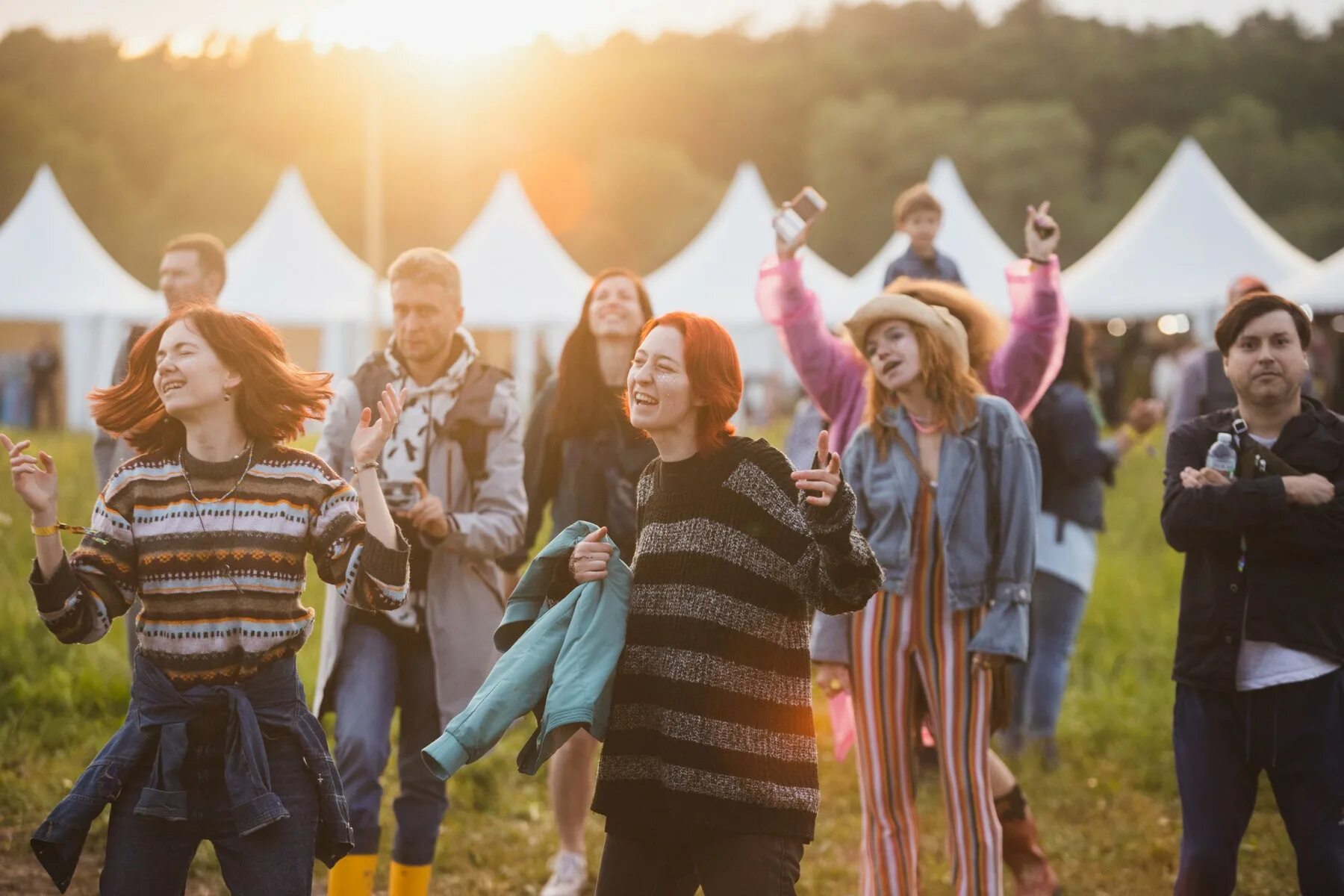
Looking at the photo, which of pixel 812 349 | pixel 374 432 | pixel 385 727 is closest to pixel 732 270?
pixel 812 349

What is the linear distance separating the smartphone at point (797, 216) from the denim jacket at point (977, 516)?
1045 millimetres

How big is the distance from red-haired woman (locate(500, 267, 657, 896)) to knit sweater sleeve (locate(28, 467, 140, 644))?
1970 millimetres

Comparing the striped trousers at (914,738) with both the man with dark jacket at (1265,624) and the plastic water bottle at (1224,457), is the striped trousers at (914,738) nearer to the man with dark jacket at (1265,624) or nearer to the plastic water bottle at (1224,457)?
the man with dark jacket at (1265,624)

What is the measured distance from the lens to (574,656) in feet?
10.1

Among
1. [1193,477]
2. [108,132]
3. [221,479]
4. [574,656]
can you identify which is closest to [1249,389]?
[1193,477]

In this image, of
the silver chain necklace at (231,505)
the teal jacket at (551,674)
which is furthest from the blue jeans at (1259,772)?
the silver chain necklace at (231,505)

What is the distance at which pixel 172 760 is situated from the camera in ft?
9.69

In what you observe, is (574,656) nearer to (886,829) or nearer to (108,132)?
(886,829)

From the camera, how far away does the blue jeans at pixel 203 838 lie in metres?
2.95

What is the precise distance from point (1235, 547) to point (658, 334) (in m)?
1.88

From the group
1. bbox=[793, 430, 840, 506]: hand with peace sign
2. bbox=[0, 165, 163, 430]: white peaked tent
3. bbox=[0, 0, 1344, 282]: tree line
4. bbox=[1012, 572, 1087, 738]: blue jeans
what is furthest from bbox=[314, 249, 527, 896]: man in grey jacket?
bbox=[0, 0, 1344, 282]: tree line

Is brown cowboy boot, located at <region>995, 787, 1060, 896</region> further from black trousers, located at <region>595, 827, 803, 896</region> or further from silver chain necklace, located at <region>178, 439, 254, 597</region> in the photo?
silver chain necklace, located at <region>178, 439, 254, 597</region>

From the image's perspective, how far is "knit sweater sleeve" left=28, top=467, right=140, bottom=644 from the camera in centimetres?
293

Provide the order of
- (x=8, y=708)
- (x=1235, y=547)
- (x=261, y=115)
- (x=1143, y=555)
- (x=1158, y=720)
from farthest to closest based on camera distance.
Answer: (x=261, y=115), (x=1143, y=555), (x=1158, y=720), (x=8, y=708), (x=1235, y=547)
